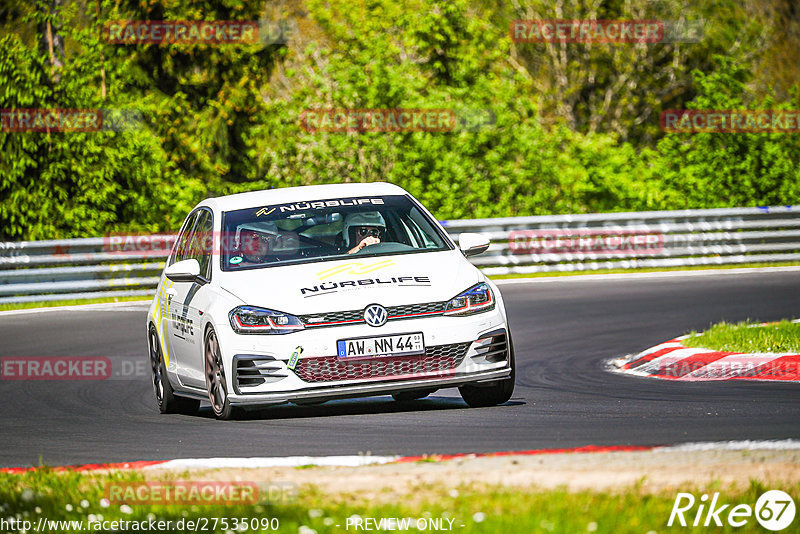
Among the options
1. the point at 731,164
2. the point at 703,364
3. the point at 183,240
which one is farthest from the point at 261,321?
the point at 731,164

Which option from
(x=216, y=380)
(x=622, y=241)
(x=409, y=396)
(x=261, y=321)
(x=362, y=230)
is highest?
(x=362, y=230)

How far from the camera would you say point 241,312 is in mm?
9562

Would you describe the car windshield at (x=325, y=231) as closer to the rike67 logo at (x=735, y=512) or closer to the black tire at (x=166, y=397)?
the black tire at (x=166, y=397)

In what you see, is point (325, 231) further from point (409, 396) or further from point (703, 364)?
point (703, 364)

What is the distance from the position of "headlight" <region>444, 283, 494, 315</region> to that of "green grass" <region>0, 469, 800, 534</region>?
10.5ft

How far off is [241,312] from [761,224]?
17469 mm

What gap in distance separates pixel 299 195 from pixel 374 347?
2.06 m

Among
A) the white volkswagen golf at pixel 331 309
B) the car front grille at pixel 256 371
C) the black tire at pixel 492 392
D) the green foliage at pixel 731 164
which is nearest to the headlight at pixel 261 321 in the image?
the white volkswagen golf at pixel 331 309

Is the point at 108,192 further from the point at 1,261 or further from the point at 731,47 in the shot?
the point at 731,47

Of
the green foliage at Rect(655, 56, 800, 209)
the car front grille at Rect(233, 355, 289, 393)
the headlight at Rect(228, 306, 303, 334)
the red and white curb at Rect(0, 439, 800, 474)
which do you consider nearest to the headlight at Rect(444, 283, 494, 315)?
the headlight at Rect(228, 306, 303, 334)

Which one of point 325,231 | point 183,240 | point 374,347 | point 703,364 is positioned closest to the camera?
point 374,347

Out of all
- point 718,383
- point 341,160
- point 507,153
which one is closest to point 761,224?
point 507,153

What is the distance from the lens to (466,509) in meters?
5.87

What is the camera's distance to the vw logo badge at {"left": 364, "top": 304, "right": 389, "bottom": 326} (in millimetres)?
9328
